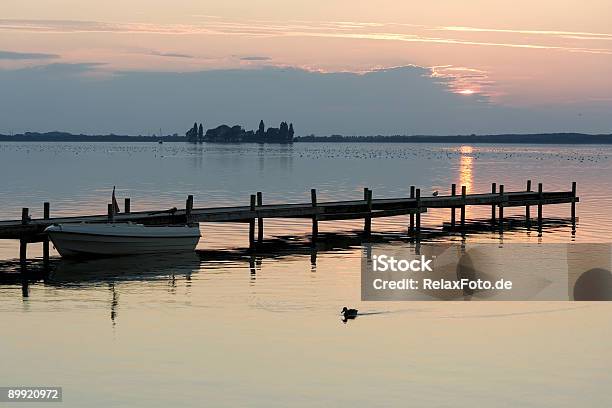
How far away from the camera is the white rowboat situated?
4056cm

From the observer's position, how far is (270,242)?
49031 mm

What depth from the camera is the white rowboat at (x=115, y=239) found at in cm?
4056

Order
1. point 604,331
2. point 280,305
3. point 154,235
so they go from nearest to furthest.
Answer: point 604,331 → point 280,305 → point 154,235

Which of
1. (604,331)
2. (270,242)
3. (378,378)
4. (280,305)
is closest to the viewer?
(378,378)

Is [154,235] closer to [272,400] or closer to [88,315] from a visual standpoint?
[88,315]

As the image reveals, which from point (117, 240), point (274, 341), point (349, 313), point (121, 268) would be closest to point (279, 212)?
point (117, 240)

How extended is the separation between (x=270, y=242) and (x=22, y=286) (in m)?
16.0

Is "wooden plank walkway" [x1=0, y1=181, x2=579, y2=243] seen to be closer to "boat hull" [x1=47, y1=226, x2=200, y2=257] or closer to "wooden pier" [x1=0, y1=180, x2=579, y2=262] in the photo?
"wooden pier" [x1=0, y1=180, x2=579, y2=262]

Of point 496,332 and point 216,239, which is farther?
point 216,239

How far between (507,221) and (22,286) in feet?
113

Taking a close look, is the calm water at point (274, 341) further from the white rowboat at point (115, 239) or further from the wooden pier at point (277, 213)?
the wooden pier at point (277, 213)

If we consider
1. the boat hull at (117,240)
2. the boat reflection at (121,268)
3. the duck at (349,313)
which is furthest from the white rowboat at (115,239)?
the duck at (349,313)

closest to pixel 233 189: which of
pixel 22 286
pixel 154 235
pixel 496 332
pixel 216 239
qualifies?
pixel 216 239

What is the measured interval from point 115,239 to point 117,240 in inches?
4.0
